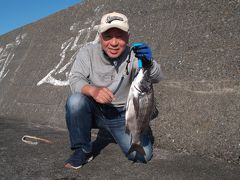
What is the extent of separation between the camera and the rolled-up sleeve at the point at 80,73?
3.41 meters

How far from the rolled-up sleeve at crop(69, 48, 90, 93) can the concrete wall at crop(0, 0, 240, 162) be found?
125 centimetres

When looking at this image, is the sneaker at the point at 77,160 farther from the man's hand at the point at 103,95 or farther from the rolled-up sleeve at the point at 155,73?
the rolled-up sleeve at the point at 155,73

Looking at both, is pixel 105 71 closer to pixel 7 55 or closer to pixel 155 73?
pixel 155 73

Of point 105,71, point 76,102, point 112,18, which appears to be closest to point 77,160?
point 76,102

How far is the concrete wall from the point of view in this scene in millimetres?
3752

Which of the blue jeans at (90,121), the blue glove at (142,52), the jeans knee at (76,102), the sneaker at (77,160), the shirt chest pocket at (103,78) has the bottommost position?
Result: the sneaker at (77,160)

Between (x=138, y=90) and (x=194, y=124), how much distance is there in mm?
1384

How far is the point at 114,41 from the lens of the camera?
11.1 feet

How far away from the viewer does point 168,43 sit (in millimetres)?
4773

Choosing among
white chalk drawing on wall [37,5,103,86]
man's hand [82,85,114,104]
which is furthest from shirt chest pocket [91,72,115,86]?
white chalk drawing on wall [37,5,103,86]

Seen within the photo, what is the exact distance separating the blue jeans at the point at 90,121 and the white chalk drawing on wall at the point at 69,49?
2758mm

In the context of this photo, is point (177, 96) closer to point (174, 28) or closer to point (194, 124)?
point (194, 124)

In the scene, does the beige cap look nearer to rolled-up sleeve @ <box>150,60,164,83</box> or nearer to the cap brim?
the cap brim

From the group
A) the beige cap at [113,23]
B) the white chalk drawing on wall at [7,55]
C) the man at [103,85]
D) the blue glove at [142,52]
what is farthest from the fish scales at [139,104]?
the white chalk drawing on wall at [7,55]
